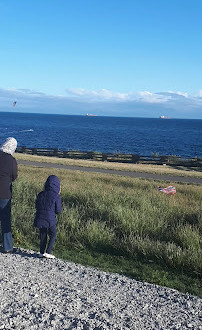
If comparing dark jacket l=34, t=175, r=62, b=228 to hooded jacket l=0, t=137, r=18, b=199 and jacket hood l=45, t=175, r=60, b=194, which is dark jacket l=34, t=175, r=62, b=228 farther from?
hooded jacket l=0, t=137, r=18, b=199

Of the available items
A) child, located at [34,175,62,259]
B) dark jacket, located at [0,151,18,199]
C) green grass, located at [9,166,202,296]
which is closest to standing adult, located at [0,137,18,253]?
dark jacket, located at [0,151,18,199]

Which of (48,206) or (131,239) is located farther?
(131,239)

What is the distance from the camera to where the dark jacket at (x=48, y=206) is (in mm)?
5734

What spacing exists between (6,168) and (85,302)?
254cm

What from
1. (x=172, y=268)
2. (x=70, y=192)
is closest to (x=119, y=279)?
(x=172, y=268)

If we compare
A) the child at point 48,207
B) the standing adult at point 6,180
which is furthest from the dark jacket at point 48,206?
the standing adult at point 6,180

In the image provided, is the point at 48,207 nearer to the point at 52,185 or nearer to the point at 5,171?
the point at 52,185

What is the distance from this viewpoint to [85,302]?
4.16 m

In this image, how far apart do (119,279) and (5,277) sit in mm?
1542

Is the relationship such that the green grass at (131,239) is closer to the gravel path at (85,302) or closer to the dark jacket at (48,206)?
the gravel path at (85,302)

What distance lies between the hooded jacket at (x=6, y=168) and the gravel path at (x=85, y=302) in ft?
3.75

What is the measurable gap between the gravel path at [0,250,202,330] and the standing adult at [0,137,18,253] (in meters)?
0.66

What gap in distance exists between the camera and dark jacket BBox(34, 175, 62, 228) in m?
5.73

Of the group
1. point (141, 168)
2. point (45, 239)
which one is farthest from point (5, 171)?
point (141, 168)
